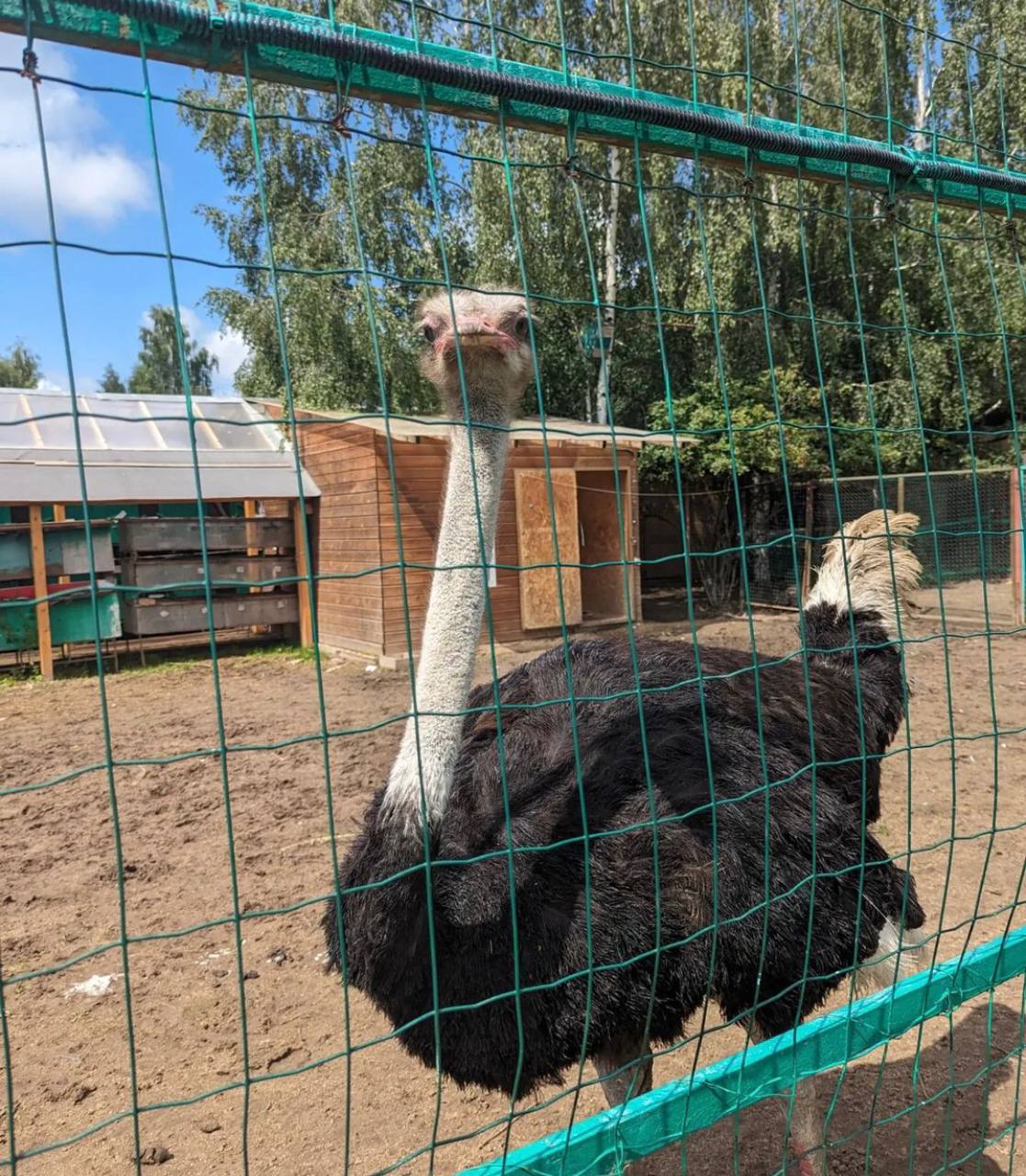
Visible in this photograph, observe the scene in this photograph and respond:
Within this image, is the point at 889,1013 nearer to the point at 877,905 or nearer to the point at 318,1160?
the point at 877,905

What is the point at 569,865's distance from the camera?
1662mm

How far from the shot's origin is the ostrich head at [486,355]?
1717mm

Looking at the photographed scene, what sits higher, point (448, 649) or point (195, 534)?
point (195, 534)

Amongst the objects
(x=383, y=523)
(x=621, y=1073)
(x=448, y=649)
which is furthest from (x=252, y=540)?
(x=448, y=649)

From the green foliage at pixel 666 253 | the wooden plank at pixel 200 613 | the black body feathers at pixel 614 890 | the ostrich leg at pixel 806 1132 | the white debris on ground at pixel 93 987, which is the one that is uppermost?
the green foliage at pixel 666 253

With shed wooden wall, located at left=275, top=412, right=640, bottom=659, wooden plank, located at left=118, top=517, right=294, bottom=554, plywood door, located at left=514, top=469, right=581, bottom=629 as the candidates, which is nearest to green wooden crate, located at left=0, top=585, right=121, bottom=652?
wooden plank, located at left=118, top=517, right=294, bottom=554

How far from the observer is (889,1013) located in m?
1.63

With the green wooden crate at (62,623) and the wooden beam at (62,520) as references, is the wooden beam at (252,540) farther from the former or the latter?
the wooden beam at (62,520)

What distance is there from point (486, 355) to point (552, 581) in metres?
8.50

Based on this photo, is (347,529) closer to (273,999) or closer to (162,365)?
(273,999)

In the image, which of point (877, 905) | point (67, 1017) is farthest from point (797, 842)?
point (67, 1017)

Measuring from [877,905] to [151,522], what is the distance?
8.61 metres

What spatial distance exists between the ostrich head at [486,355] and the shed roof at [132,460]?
706 centimetres

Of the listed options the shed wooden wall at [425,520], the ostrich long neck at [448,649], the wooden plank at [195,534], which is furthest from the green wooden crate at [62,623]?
the ostrich long neck at [448,649]
